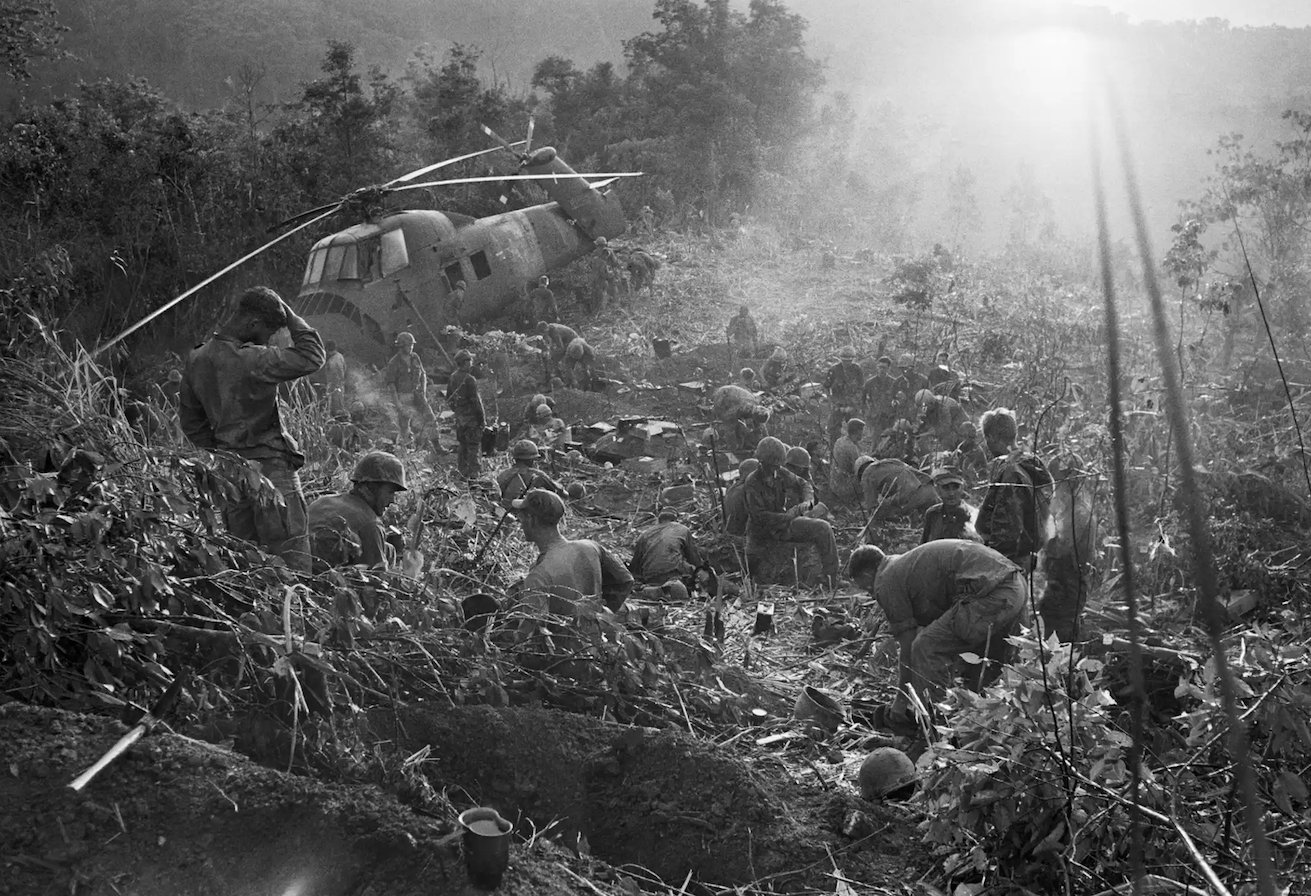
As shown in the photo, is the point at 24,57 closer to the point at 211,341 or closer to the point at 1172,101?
the point at 211,341

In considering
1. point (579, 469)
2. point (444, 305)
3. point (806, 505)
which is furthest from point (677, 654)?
point (444, 305)

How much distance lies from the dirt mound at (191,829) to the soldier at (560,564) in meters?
1.88

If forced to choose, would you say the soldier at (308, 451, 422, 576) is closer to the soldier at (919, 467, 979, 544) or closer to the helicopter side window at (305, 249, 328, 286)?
the soldier at (919, 467, 979, 544)

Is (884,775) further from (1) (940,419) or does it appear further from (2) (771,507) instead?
(1) (940,419)

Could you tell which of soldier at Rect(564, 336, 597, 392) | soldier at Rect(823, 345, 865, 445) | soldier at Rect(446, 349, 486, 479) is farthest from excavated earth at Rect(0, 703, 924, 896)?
soldier at Rect(564, 336, 597, 392)

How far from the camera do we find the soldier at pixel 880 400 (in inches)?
485

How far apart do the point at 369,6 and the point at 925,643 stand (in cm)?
7396

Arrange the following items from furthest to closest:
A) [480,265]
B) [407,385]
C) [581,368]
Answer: [480,265]
[581,368]
[407,385]

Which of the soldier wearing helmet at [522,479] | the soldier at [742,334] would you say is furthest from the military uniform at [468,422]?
the soldier at [742,334]

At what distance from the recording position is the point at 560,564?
539 cm

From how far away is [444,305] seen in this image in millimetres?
16531

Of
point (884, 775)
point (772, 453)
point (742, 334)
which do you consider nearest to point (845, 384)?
point (742, 334)

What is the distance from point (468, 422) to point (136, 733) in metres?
8.20

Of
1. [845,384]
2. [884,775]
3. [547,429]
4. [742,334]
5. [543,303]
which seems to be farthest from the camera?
[543,303]
